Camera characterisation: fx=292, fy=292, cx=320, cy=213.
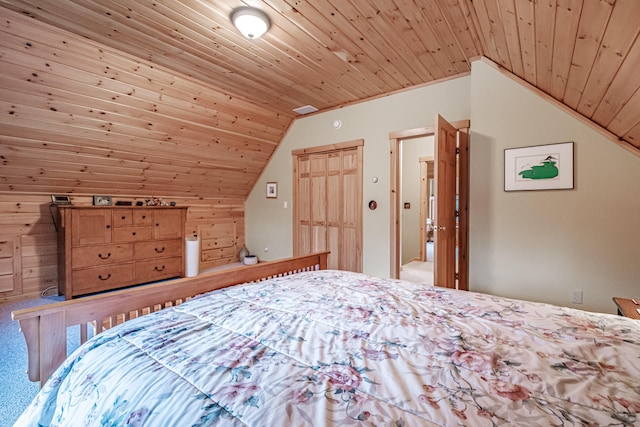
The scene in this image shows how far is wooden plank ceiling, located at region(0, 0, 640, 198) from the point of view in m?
1.62

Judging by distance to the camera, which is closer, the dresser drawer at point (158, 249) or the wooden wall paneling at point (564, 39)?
the wooden wall paneling at point (564, 39)

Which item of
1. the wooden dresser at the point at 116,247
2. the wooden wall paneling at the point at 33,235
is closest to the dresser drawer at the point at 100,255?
the wooden dresser at the point at 116,247

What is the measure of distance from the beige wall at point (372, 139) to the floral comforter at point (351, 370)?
8.31 ft

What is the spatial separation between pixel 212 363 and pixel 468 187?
9.90ft

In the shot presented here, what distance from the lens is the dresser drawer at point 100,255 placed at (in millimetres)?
3526

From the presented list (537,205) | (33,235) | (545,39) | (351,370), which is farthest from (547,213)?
(33,235)

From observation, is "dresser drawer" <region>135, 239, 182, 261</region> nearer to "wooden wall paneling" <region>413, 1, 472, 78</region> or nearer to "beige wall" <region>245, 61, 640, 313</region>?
"beige wall" <region>245, 61, 640, 313</region>

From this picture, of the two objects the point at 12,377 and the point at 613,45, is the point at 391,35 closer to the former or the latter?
the point at 613,45

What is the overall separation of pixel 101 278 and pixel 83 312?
300 centimetres

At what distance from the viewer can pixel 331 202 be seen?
4414mm

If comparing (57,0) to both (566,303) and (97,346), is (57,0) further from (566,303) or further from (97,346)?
(566,303)

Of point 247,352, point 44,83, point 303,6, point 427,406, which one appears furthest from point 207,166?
point 427,406

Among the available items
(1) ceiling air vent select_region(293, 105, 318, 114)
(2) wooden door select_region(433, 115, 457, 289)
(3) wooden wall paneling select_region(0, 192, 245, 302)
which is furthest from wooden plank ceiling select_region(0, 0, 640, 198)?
(3) wooden wall paneling select_region(0, 192, 245, 302)

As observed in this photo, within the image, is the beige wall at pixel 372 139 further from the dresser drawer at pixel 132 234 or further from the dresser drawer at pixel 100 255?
the dresser drawer at pixel 100 255
